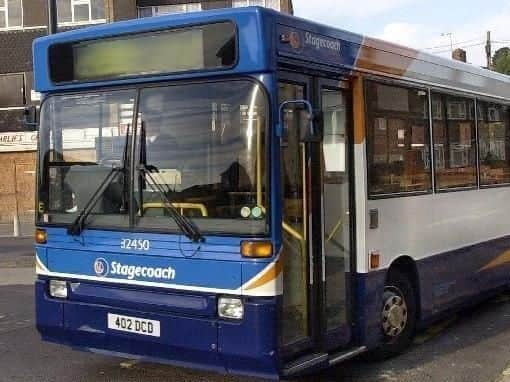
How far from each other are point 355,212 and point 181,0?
26166 mm

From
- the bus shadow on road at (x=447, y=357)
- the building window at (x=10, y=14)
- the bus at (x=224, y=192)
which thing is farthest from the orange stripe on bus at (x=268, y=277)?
the building window at (x=10, y=14)

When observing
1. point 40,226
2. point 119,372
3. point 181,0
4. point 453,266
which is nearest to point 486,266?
point 453,266

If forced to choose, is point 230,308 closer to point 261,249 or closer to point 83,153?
point 261,249

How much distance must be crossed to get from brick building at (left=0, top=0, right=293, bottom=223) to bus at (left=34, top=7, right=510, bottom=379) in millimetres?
25250

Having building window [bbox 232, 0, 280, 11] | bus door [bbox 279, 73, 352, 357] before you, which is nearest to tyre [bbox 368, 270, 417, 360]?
bus door [bbox 279, 73, 352, 357]

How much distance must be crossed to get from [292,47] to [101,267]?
2158 mm

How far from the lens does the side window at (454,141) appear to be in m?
7.23

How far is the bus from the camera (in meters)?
4.94

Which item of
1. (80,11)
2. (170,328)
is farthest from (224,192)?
(80,11)

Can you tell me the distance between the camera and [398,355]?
679 centimetres

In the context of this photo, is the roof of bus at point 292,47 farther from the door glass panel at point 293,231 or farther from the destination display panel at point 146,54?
the door glass panel at point 293,231

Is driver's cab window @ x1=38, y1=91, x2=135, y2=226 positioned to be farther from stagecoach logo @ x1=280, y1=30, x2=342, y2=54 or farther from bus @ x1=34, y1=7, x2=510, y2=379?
stagecoach logo @ x1=280, y1=30, x2=342, y2=54

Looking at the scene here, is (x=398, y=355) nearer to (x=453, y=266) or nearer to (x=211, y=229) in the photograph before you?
(x=453, y=266)

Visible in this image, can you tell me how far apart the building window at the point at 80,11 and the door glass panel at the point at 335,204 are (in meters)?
26.3
